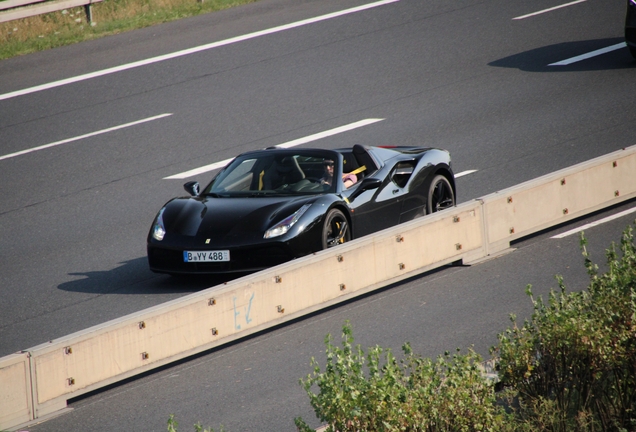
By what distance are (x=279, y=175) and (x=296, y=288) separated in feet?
8.29

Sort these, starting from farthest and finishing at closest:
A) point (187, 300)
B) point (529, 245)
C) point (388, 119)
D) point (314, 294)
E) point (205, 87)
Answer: point (205, 87), point (388, 119), point (529, 245), point (314, 294), point (187, 300)

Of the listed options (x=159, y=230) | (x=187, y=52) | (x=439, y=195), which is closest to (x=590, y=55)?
(x=187, y=52)

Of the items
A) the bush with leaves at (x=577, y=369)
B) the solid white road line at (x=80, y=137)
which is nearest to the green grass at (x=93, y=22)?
the solid white road line at (x=80, y=137)

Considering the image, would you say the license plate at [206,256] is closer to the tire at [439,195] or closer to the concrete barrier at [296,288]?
the concrete barrier at [296,288]

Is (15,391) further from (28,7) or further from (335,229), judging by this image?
(28,7)

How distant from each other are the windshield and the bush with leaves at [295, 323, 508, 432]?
5688mm

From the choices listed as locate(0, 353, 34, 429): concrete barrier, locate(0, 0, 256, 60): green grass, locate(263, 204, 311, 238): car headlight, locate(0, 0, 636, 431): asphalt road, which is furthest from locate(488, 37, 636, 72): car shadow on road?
locate(0, 353, 34, 429): concrete barrier

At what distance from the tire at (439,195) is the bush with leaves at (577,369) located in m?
6.12

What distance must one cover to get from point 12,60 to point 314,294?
14.6 meters

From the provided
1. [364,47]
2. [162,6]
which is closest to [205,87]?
[364,47]

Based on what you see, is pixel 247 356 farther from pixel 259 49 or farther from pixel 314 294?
pixel 259 49

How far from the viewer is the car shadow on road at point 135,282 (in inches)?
417

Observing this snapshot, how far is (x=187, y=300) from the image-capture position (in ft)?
26.7

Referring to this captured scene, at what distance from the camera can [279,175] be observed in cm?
1127
